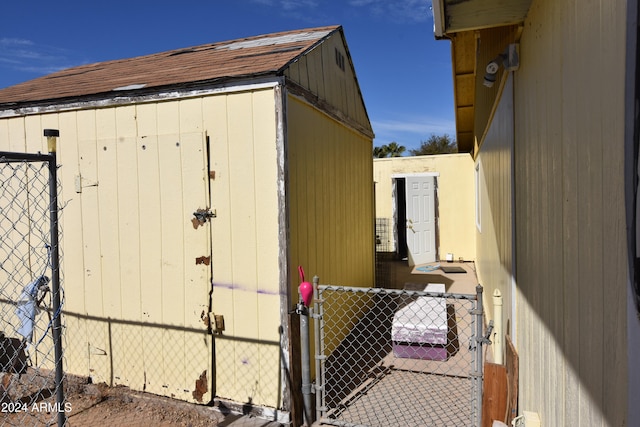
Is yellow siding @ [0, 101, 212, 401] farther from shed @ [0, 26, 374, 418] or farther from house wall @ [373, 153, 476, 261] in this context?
house wall @ [373, 153, 476, 261]

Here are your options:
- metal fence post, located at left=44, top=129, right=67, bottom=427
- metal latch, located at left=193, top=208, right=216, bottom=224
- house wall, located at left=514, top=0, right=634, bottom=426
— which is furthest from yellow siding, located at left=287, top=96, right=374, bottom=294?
house wall, located at left=514, top=0, right=634, bottom=426

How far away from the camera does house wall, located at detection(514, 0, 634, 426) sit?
0.91m

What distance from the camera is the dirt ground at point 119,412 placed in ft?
10.8

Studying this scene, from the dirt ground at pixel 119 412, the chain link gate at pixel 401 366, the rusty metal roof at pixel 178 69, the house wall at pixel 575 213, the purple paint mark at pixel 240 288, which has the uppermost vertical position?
the rusty metal roof at pixel 178 69

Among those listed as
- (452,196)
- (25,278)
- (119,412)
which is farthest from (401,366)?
(452,196)

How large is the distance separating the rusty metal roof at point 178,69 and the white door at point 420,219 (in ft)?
19.9

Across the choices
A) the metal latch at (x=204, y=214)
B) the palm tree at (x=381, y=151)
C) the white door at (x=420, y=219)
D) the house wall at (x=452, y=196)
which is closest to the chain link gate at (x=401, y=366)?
the metal latch at (x=204, y=214)

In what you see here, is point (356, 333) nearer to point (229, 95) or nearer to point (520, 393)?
point (520, 393)

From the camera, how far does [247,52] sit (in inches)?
163

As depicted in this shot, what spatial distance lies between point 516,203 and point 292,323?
6.37 ft

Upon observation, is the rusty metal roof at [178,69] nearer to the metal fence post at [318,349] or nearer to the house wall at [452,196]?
the metal fence post at [318,349]

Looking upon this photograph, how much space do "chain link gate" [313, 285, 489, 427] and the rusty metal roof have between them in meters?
2.09

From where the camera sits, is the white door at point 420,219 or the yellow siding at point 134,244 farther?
the white door at point 420,219

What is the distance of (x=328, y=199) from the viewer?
14.7 ft
